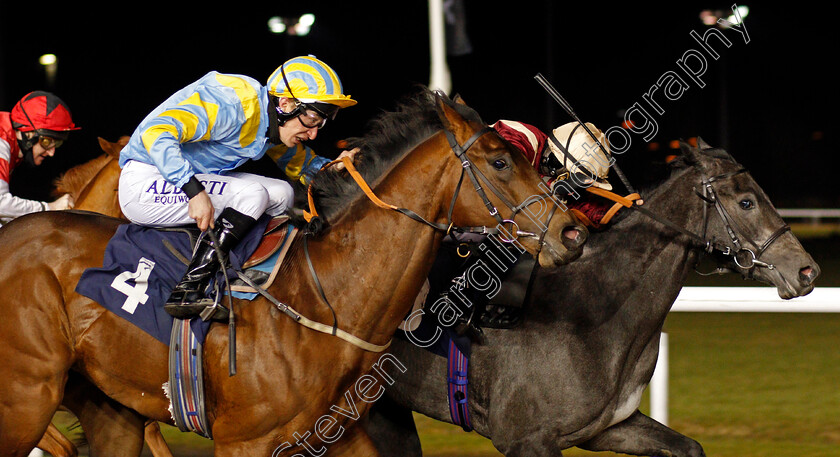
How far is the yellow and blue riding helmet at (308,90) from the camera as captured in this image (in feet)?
10.4

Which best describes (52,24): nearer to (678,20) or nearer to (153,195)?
(678,20)

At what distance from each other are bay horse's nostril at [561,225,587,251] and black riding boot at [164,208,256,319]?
3.50ft

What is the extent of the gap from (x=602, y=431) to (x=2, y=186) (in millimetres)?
2760

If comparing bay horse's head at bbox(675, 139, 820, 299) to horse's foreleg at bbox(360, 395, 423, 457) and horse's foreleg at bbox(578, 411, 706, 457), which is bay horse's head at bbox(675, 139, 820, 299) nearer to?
horse's foreleg at bbox(578, 411, 706, 457)

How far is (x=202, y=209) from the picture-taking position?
292 centimetres

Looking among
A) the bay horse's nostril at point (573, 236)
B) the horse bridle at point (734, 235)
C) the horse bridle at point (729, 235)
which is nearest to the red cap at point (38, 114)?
the bay horse's nostril at point (573, 236)

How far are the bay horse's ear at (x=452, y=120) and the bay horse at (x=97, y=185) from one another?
2.05 m

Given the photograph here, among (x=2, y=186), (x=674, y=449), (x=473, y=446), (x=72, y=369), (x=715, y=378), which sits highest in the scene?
(x=2, y=186)

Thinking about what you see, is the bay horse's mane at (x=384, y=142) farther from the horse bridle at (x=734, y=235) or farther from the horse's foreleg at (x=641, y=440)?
the horse's foreleg at (x=641, y=440)

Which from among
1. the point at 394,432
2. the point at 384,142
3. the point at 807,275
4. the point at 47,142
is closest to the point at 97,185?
the point at 47,142

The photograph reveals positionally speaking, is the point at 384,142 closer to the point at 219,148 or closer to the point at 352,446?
the point at 219,148

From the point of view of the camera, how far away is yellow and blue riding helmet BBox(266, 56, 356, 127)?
3.16m

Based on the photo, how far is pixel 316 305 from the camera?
3.00 metres

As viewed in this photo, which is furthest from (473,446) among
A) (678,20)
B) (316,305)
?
(678,20)
